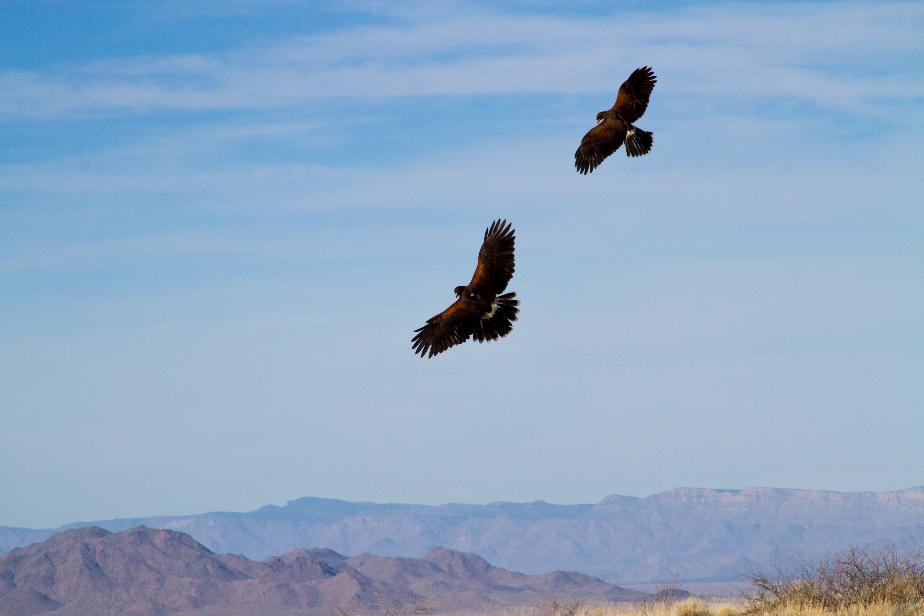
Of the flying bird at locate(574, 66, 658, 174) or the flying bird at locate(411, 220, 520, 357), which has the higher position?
the flying bird at locate(574, 66, 658, 174)

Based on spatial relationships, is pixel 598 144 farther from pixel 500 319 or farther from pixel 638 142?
pixel 500 319

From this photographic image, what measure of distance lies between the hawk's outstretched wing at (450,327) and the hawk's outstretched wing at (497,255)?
0.72 metres

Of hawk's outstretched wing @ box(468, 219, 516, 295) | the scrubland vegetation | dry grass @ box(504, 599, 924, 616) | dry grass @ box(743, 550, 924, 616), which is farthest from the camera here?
dry grass @ box(743, 550, 924, 616)

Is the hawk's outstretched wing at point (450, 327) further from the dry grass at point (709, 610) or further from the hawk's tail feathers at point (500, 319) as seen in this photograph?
the dry grass at point (709, 610)

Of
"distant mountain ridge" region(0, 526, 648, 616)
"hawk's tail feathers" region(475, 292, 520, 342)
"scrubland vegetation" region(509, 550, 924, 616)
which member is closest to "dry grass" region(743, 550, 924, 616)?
"scrubland vegetation" region(509, 550, 924, 616)

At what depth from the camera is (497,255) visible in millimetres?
23062

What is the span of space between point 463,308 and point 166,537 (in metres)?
141

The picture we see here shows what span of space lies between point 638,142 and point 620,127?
1.85ft

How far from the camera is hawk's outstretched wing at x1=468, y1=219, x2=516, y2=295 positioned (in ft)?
75.7

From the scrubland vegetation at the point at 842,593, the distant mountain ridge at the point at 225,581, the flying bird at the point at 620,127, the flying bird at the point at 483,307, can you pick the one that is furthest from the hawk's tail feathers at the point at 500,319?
the distant mountain ridge at the point at 225,581

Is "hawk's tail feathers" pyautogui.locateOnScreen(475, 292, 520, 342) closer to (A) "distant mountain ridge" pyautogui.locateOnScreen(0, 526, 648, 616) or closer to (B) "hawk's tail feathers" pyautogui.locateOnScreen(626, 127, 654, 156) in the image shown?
(B) "hawk's tail feathers" pyautogui.locateOnScreen(626, 127, 654, 156)

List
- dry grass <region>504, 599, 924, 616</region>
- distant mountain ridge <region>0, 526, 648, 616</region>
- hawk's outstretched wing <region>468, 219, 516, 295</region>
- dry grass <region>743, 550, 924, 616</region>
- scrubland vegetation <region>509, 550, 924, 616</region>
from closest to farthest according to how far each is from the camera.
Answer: hawk's outstretched wing <region>468, 219, 516, 295</region>, dry grass <region>504, 599, 924, 616</region>, scrubland vegetation <region>509, 550, 924, 616</region>, dry grass <region>743, 550, 924, 616</region>, distant mountain ridge <region>0, 526, 648, 616</region>

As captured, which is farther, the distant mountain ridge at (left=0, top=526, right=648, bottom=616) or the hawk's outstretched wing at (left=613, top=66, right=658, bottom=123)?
the distant mountain ridge at (left=0, top=526, right=648, bottom=616)

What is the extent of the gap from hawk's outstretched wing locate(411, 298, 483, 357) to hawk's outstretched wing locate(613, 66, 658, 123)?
→ 6140 millimetres
